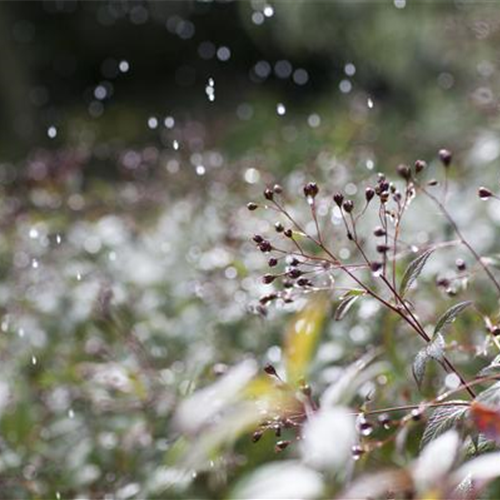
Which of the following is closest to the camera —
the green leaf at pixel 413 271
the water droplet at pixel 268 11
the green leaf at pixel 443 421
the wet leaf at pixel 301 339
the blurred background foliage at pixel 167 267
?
the green leaf at pixel 443 421

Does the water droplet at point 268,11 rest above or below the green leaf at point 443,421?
above

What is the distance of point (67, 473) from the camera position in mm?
1991

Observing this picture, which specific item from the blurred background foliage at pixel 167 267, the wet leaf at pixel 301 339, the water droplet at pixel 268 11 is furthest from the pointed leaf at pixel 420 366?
the water droplet at pixel 268 11

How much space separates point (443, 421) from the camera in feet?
3.90

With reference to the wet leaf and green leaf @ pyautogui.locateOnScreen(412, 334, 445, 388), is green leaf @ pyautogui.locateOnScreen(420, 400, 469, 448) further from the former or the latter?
the wet leaf

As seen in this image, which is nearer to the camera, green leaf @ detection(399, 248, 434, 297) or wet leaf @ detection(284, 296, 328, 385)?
green leaf @ detection(399, 248, 434, 297)

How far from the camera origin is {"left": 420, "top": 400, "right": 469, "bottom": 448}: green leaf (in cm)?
118

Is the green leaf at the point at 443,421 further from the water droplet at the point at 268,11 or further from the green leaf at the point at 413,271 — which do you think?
the water droplet at the point at 268,11

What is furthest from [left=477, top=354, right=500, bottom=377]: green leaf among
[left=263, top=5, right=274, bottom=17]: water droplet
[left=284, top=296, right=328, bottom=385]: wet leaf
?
[left=263, top=5, right=274, bottom=17]: water droplet

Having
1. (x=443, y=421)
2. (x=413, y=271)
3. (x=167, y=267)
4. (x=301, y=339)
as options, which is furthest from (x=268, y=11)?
(x=443, y=421)

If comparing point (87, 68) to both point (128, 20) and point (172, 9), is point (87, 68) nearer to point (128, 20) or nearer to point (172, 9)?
point (128, 20)

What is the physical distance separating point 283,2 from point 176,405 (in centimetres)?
398

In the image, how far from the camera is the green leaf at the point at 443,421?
3.86 ft

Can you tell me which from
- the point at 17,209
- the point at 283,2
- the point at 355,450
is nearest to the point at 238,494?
the point at 355,450
